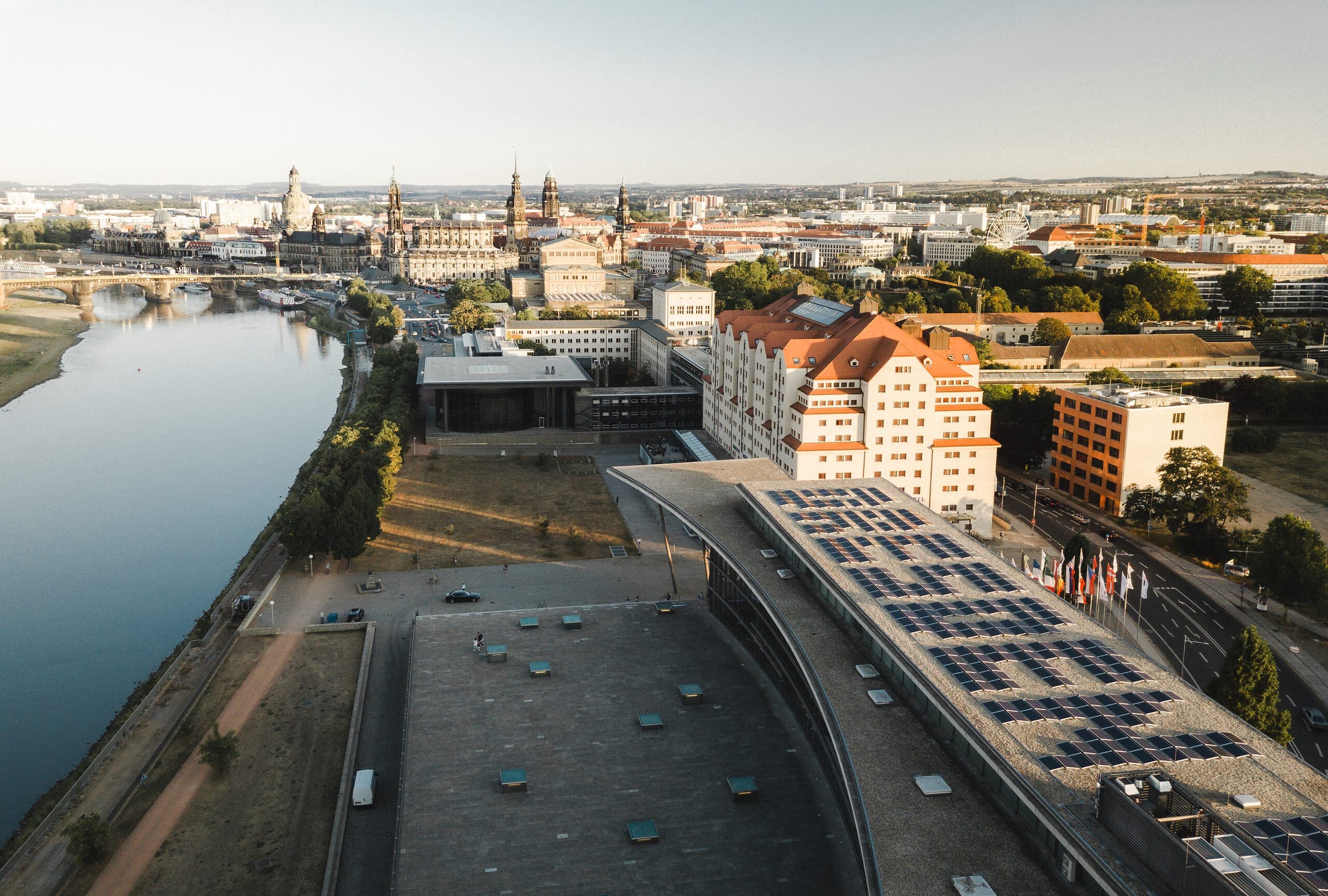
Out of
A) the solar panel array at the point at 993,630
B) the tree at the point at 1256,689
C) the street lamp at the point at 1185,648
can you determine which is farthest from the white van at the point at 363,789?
the street lamp at the point at 1185,648

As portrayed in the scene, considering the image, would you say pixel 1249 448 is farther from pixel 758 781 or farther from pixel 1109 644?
pixel 758 781

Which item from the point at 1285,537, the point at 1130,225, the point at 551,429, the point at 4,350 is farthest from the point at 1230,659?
the point at 1130,225

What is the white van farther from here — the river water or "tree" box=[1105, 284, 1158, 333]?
"tree" box=[1105, 284, 1158, 333]

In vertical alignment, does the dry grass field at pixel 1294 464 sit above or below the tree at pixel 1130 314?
below

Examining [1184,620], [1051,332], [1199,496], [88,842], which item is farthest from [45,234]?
[1184,620]

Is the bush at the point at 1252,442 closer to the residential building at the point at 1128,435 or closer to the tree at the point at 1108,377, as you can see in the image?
the tree at the point at 1108,377

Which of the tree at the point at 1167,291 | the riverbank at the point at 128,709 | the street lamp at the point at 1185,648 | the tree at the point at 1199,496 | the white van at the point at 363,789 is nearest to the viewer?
the white van at the point at 363,789
